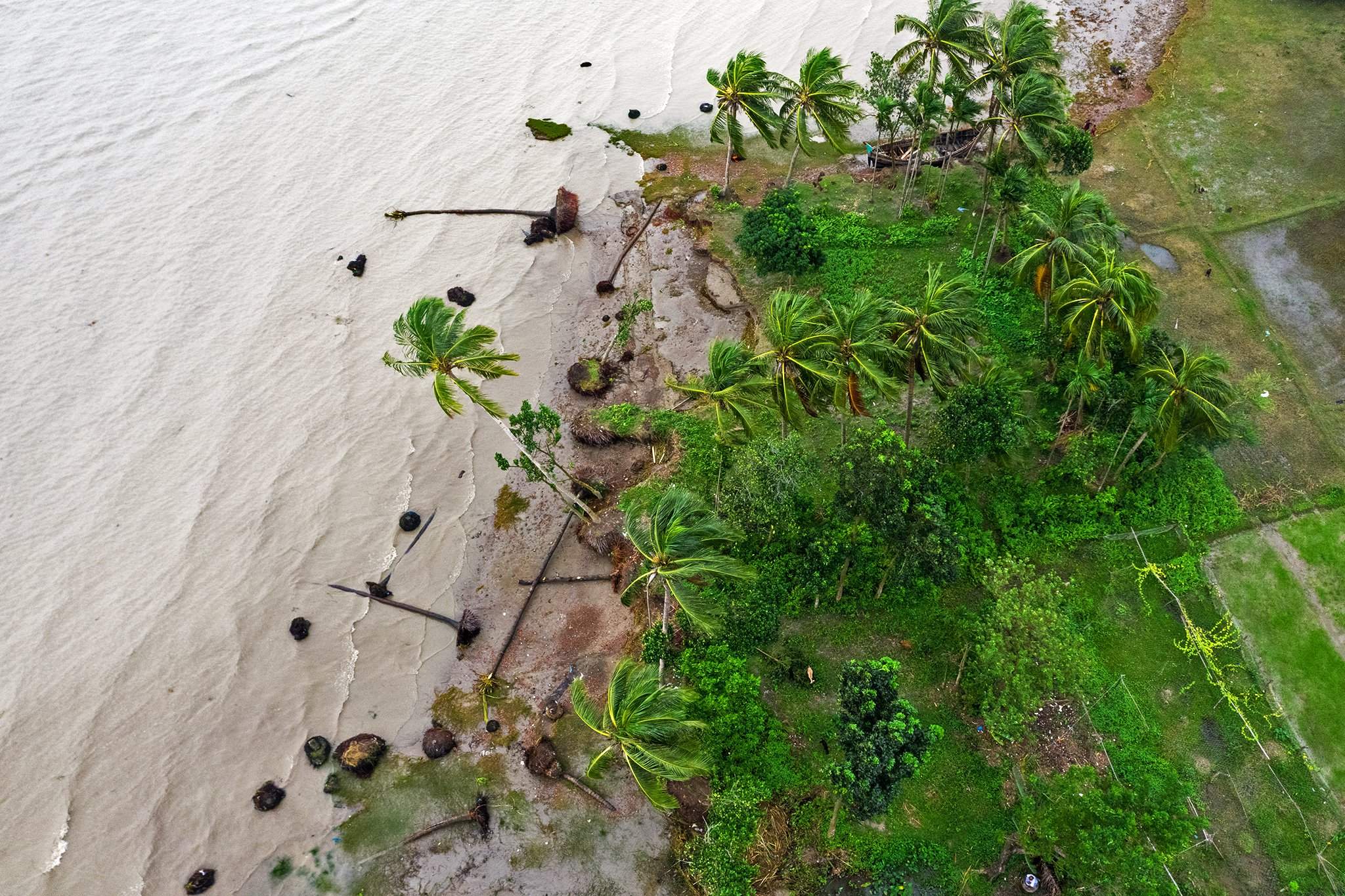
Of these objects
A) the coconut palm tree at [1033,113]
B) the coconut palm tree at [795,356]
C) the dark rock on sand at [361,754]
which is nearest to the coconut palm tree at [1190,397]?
the coconut palm tree at [1033,113]

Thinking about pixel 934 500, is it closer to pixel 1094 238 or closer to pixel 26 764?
pixel 1094 238

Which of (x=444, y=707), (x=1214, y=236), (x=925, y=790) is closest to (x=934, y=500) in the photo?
(x=925, y=790)

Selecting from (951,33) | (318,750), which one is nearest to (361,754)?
(318,750)

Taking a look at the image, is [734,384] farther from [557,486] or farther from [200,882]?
[200,882]

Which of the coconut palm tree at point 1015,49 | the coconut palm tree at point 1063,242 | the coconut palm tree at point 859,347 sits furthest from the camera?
the coconut palm tree at point 1015,49

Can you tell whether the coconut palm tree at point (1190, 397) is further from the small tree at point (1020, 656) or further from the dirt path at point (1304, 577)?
the small tree at point (1020, 656)

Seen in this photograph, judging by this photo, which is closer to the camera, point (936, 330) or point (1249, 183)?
point (936, 330)

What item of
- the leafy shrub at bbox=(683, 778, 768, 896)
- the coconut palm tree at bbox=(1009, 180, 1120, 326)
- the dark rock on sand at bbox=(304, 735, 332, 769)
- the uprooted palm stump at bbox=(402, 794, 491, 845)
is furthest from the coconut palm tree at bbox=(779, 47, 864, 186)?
the dark rock on sand at bbox=(304, 735, 332, 769)
